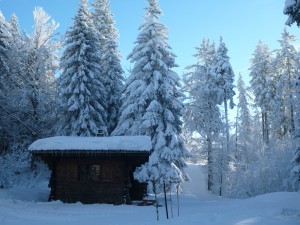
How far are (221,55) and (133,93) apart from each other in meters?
15.9

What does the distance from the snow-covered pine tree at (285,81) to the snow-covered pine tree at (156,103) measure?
17.4 meters

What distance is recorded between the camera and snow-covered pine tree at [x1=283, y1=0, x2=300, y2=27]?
40.3ft

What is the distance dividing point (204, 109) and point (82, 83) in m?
13.5

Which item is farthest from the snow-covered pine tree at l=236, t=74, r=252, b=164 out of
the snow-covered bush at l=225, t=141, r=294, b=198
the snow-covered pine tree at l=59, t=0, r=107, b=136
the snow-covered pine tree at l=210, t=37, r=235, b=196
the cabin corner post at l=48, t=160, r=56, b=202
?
the cabin corner post at l=48, t=160, r=56, b=202

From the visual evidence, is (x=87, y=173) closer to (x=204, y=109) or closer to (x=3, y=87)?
(x=3, y=87)

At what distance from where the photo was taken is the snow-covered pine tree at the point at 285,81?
38906 millimetres

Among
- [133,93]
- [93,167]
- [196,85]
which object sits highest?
[196,85]

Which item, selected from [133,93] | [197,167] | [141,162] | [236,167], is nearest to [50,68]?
[133,93]

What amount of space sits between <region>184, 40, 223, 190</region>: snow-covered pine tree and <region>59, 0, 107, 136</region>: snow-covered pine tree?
369 inches

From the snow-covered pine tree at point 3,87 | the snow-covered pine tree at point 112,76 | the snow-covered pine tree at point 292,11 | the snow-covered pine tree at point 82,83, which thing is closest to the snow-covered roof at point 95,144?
the snow-covered pine tree at point 3,87

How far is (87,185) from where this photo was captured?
20641 mm

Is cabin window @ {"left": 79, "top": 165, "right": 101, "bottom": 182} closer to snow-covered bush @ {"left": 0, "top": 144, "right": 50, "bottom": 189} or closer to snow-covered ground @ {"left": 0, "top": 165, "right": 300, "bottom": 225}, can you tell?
snow-covered ground @ {"left": 0, "top": 165, "right": 300, "bottom": 225}

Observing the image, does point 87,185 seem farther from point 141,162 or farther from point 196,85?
point 196,85

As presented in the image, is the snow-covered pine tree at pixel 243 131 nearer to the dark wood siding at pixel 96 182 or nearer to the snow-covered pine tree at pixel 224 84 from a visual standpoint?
the snow-covered pine tree at pixel 224 84
